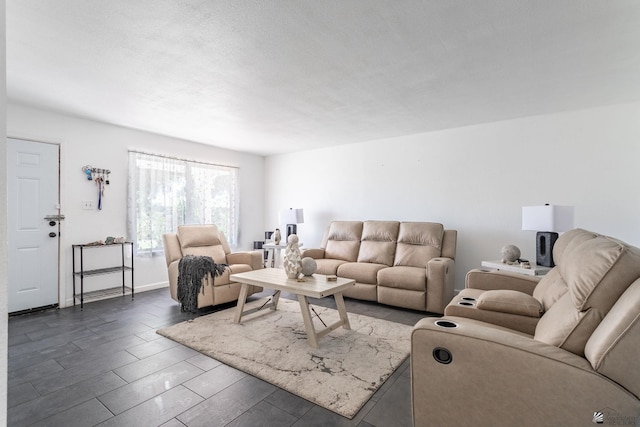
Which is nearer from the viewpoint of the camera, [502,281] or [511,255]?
[502,281]

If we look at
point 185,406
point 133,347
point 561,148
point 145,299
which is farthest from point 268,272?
point 561,148

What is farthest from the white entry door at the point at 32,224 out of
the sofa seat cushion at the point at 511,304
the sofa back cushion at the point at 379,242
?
the sofa seat cushion at the point at 511,304

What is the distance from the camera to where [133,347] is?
2602 mm

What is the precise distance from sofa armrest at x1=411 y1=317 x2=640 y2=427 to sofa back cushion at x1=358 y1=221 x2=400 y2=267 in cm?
287

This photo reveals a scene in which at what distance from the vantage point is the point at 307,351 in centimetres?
251

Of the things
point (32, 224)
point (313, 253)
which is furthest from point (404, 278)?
point (32, 224)

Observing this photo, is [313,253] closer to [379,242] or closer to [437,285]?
[379,242]

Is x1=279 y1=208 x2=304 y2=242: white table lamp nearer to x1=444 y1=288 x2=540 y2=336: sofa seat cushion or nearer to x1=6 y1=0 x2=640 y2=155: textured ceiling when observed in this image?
x1=6 y1=0 x2=640 y2=155: textured ceiling

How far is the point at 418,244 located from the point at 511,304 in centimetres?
224

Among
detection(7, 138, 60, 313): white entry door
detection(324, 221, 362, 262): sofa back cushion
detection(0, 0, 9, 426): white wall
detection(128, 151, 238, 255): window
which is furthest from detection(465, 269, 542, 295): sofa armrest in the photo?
detection(7, 138, 60, 313): white entry door

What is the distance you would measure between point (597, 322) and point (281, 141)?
4555 mm

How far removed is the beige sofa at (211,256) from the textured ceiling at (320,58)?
59.7 inches

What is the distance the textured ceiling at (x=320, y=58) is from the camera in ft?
5.93

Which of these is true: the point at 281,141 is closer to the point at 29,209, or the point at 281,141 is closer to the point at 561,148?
the point at 29,209
